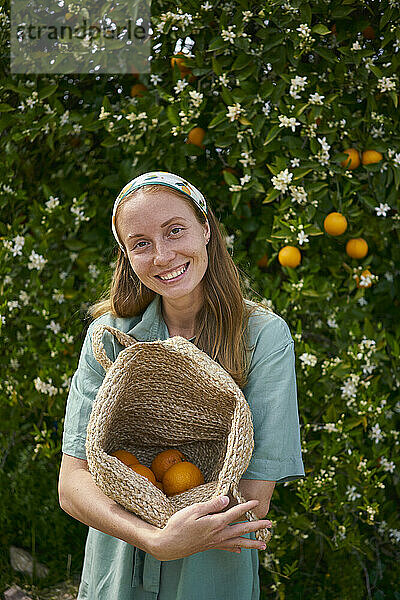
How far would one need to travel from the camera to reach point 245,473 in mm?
1231

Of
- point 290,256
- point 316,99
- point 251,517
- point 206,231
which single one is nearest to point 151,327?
point 206,231

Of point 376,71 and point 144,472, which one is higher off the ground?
point 376,71

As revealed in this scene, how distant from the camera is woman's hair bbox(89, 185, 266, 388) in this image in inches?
50.9

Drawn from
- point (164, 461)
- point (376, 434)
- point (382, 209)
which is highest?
point (164, 461)

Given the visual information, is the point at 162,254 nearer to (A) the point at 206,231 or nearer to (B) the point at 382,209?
(A) the point at 206,231

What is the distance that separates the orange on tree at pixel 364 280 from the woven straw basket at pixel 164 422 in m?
1.11

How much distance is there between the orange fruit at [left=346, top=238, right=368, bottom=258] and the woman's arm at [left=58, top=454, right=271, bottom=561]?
1.28 m

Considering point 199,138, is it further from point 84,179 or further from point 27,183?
point 27,183

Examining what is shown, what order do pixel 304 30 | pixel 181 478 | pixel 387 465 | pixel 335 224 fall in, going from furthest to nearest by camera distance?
pixel 387 465 → pixel 335 224 → pixel 304 30 → pixel 181 478

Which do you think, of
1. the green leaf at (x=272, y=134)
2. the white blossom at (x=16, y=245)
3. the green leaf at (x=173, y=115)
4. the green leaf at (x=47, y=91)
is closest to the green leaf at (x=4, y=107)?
the green leaf at (x=47, y=91)

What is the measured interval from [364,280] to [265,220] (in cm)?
38

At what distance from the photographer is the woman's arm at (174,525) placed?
3.43 feet

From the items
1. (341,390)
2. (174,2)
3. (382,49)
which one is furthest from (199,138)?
A: (341,390)

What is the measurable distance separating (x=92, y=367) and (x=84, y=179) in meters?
1.32
